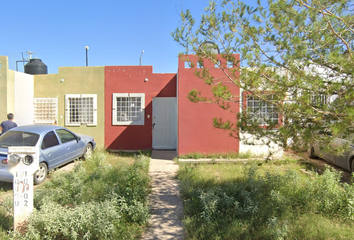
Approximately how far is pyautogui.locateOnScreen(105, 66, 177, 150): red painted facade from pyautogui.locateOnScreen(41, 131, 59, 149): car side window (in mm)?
3768

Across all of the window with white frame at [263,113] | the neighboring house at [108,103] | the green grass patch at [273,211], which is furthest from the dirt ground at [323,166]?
the neighboring house at [108,103]

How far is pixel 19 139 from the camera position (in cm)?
641

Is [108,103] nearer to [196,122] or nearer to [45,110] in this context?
[45,110]

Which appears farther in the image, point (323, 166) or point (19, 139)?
point (323, 166)

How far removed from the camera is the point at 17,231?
348cm

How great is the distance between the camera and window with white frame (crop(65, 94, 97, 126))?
10961 mm

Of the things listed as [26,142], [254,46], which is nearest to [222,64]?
[254,46]

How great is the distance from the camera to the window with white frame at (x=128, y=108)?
10.8 m

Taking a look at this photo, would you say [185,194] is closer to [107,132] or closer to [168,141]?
[168,141]

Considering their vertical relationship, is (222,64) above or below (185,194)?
above

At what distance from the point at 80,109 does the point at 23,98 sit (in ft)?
7.92

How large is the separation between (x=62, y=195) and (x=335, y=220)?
4917 mm

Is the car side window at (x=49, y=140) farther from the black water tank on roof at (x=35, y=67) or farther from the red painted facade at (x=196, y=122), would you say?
the black water tank on roof at (x=35, y=67)

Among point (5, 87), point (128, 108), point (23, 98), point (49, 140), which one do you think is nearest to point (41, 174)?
point (49, 140)
